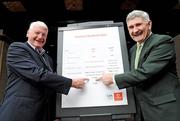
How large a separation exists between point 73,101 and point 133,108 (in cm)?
45

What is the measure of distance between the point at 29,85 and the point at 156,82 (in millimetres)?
925

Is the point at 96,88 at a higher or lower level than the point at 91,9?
lower

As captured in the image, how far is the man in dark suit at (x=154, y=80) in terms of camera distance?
1917 millimetres

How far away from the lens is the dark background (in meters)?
4.48

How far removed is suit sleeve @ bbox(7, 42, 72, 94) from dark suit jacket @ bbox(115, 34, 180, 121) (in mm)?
409

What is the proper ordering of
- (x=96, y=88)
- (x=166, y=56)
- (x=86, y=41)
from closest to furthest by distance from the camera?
(x=166, y=56), (x=96, y=88), (x=86, y=41)

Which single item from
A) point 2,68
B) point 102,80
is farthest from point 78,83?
point 2,68

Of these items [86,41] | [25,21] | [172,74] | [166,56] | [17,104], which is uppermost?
[25,21]

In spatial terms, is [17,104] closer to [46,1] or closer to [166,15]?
[46,1]

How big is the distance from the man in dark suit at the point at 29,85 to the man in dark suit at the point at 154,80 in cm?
36

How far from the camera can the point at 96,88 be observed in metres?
2.14

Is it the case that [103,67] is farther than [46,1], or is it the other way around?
[46,1]

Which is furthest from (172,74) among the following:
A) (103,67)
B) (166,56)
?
(103,67)

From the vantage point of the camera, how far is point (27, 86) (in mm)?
2074
